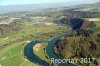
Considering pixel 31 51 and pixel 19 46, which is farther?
pixel 19 46

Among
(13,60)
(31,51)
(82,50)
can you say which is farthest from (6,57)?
(82,50)

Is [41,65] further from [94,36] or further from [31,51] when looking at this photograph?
[94,36]

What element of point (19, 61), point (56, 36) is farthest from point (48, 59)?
point (56, 36)

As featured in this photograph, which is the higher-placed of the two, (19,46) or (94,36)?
(94,36)

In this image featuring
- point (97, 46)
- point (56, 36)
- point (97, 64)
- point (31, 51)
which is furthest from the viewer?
point (56, 36)

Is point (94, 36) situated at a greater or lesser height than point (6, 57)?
greater

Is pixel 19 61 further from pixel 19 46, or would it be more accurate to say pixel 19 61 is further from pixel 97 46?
pixel 97 46

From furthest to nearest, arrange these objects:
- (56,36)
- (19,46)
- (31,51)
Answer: (56,36)
(19,46)
(31,51)

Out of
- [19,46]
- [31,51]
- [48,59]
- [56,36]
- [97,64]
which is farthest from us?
[56,36]

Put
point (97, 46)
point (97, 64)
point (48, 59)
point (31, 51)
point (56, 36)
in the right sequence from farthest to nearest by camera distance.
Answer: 1. point (56, 36)
2. point (31, 51)
3. point (97, 46)
4. point (48, 59)
5. point (97, 64)
